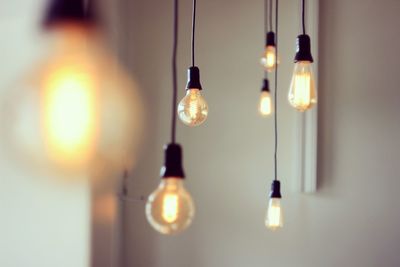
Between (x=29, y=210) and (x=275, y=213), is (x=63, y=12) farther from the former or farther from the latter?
(x=275, y=213)

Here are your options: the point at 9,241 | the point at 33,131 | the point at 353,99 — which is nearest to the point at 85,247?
the point at 9,241

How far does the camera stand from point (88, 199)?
2.10 m

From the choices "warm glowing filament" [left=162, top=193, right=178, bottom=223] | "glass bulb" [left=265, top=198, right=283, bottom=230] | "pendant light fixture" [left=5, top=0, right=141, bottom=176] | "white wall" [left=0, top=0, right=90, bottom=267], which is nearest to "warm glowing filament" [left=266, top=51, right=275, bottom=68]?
"glass bulb" [left=265, top=198, right=283, bottom=230]

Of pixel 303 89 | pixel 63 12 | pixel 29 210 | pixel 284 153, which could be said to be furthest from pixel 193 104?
pixel 284 153

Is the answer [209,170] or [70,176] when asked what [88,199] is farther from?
[209,170]

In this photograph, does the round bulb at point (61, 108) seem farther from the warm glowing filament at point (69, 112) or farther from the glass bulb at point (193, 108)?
the glass bulb at point (193, 108)

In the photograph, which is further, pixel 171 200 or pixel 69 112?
pixel 69 112

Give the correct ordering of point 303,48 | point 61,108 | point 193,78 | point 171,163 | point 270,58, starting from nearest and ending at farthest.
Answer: point 171,163 < point 303,48 < point 193,78 < point 270,58 < point 61,108

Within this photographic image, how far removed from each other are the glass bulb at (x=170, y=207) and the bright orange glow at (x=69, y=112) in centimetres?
122

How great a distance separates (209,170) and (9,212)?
111 cm

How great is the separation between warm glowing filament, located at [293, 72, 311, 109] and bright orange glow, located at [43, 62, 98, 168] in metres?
1.12

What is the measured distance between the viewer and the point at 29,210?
6.93ft

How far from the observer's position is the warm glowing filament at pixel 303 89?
1348 mm

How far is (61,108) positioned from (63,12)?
44 centimetres
